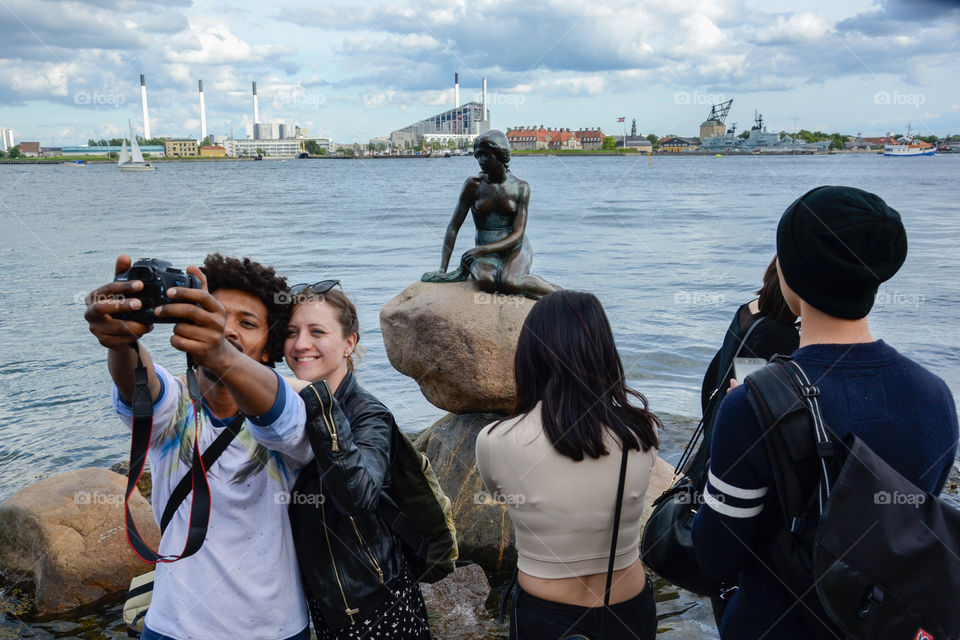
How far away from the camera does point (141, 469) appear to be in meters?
2.28

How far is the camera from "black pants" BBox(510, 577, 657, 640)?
2.64 metres

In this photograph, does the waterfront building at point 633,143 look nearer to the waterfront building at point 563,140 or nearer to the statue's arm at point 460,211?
the waterfront building at point 563,140

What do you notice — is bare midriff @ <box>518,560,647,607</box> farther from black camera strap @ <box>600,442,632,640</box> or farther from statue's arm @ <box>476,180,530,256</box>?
statue's arm @ <box>476,180,530,256</box>

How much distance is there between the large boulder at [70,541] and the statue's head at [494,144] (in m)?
4.04

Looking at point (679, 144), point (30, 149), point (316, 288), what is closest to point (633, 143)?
point (679, 144)

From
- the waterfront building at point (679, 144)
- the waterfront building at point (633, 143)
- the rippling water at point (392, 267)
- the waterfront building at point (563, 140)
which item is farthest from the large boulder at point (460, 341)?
the waterfront building at point (679, 144)

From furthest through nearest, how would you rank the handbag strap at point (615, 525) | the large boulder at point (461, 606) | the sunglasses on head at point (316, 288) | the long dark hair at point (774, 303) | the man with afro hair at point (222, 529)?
the large boulder at point (461, 606) → the long dark hair at point (774, 303) → the sunglasses on head at point (316, 288) → the handbag strap at point (615, 525) → the man with afro hair at point (222, 529)

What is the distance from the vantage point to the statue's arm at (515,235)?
6.96 meters

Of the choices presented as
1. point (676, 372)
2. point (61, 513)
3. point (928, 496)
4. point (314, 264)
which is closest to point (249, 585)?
Result: point (928, 496)

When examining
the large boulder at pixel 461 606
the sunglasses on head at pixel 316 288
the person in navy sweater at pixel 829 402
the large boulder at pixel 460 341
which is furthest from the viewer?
the large boulder at pixel 460 341

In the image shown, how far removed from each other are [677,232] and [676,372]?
19733 millimetres

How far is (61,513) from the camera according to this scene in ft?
19.7

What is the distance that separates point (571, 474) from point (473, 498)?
158 inches

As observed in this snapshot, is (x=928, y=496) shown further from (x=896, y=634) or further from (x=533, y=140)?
(x=533, y=140)
